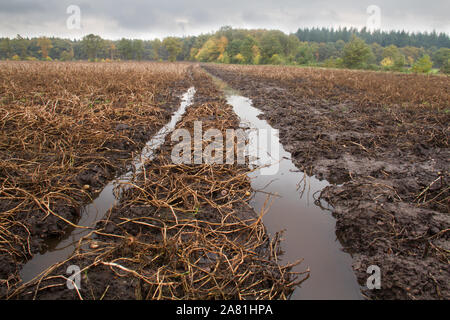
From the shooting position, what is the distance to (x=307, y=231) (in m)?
2.68

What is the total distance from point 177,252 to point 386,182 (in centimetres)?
292

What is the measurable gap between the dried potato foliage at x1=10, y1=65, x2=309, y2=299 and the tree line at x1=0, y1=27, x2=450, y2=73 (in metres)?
35.6

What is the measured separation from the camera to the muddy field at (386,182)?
200cm

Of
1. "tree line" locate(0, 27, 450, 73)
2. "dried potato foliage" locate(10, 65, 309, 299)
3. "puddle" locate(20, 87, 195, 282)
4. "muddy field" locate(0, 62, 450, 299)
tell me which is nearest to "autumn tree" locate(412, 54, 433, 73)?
"tree line" locate(0, 27, 450, 73)

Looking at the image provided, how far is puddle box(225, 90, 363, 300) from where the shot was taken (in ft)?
6.62

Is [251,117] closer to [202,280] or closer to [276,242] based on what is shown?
[276,242]

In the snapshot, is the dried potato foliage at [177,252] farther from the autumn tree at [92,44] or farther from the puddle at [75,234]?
the autumn tree at [92,44]

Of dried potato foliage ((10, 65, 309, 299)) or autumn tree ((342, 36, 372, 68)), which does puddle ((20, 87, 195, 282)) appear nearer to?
dried potato foliage ((10, 65, 309, 299))

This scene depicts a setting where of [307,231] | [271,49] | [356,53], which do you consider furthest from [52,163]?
[271,49]

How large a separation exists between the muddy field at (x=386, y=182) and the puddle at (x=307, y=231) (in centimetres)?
12

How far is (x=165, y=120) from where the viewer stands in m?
7.23
